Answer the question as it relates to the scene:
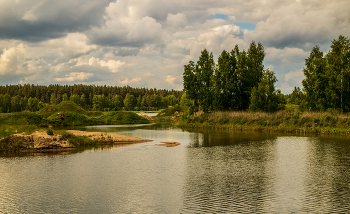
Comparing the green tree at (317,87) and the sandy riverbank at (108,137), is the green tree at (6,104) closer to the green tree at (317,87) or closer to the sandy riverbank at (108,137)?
the sandy riverbank at (108,137)

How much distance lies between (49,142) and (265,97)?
185 ft

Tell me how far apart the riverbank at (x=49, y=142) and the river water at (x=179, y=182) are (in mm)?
3113

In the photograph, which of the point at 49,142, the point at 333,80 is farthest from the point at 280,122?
the point at 49,142

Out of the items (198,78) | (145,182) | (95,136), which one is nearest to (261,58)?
(198,78)

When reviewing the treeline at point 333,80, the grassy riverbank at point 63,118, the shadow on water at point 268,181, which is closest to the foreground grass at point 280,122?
the treeline at point 333,80

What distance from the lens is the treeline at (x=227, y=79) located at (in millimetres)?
87875

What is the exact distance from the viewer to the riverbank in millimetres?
39469

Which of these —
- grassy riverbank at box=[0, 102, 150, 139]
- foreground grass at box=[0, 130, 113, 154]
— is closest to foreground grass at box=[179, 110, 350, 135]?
grassy riverbank at box=[0, 102, 150, 139]

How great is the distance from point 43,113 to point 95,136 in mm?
82939

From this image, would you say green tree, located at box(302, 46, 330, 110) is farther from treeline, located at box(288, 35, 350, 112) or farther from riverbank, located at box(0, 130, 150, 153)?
riverbank, located at box(0, 130, 150, 153)

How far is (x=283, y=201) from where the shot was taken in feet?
63.0

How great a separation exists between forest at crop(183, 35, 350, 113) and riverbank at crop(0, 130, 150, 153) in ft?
156

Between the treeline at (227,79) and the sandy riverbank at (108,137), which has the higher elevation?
the treeline at (227,79)

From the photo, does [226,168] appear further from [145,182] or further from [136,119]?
[136,119]
